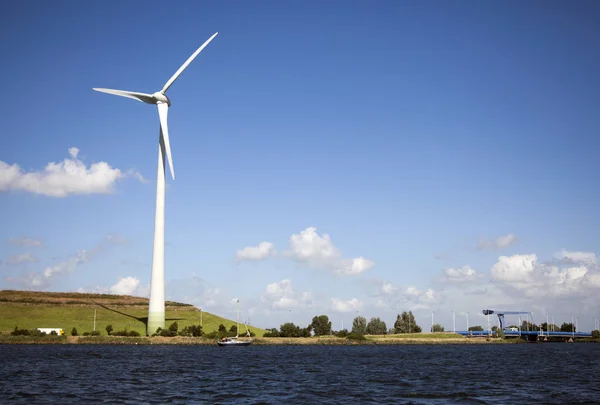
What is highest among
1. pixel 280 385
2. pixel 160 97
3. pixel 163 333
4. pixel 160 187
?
pixel 160 97

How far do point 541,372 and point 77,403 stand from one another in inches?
2686

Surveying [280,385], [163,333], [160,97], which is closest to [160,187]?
[160,97]

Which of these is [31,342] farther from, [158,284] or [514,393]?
[514,393]

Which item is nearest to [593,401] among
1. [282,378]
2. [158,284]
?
[282,378]

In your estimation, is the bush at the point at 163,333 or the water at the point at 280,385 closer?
the water at the point at 280,385

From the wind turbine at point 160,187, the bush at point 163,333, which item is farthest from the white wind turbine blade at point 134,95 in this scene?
the bush at point 163,333

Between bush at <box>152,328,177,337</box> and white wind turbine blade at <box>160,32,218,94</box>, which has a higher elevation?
white wind turbine blade at <box>160,32,218,94</box>

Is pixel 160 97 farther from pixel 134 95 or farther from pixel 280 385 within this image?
pixel 280 385

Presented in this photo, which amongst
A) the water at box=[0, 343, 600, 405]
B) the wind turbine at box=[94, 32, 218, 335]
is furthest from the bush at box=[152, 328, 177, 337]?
the water at box=[0, 343, 600, 405]

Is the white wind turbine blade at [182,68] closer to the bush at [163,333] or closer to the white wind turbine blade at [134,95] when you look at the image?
the white wind turbine blade at [134,95]

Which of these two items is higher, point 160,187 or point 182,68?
point 182,68

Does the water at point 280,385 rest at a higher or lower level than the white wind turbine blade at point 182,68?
lower

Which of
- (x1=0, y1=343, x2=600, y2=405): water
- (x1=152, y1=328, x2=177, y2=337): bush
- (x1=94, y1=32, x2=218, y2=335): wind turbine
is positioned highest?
(x1=94, y1=32, x2=218, y2=335): wind turbine

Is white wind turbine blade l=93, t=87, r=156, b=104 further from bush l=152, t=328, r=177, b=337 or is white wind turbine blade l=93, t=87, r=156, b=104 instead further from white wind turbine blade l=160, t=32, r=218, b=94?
bush l=152, t=328, r=177, b=337
